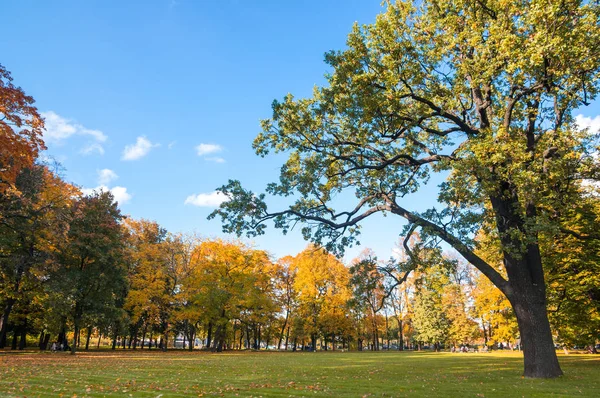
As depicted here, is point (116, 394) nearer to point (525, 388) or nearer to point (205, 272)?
point (525, 388)

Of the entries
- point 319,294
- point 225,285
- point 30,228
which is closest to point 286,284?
Answer: point 319,294

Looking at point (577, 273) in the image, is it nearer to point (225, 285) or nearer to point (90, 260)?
point (225, 285)

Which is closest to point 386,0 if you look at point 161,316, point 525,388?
point 525,388

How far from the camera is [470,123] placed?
16.9m

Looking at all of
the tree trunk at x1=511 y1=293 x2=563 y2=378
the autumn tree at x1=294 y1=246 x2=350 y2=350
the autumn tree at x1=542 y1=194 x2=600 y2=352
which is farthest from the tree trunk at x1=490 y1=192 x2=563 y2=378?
the autumn tree at x1=294 y1=246 x2=350 y2=350

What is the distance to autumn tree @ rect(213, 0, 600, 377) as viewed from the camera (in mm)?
12125

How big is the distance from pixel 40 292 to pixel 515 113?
3637 cm

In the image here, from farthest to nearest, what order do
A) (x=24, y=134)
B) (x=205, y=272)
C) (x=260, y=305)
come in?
(x=260, y=305) → (x=205, y=272) → (x=24, y=134)

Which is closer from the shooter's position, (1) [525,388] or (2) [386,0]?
(1) [525,388]

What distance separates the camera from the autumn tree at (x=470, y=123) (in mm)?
12125

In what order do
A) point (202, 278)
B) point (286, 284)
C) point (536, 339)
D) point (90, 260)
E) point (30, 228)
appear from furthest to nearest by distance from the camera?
1. point (286, 284)
2. point (202, 278)
3. point (90, 260)
4. point (30, 228)
5. point (536, 339)

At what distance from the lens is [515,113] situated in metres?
15.9

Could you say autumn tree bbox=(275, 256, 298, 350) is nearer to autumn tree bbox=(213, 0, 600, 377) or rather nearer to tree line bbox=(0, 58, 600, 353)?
tree line bbox=(0, 58, 600, 353)

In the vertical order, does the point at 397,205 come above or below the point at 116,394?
above
